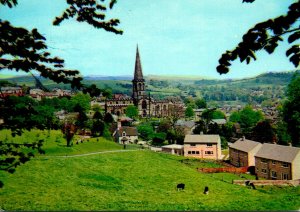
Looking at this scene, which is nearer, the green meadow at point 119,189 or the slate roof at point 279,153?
the green meadow at point 119,189

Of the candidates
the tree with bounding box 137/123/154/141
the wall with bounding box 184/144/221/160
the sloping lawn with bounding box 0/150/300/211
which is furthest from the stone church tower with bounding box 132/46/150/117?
the sloping lawn with bounding box 0/150/300/211

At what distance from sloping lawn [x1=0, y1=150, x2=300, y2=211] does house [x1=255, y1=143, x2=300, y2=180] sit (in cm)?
696

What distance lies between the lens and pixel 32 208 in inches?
879

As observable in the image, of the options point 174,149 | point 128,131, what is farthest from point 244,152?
point 128,131

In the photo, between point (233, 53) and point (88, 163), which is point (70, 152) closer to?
point (88, 163)

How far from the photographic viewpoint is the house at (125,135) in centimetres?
8399

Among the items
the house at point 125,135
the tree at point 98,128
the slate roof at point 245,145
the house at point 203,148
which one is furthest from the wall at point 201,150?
the tree at point 98,128

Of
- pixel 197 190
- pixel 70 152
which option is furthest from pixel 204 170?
pixel 70 152

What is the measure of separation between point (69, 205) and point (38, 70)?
18493 millimetres

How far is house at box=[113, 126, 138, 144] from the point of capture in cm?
8399

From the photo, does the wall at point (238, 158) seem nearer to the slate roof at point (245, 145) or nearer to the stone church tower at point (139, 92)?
the slate roof at point (245, 145)

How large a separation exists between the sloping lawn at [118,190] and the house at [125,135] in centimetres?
3690

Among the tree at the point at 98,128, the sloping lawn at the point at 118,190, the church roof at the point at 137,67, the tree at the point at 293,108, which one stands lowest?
the sloping lawn at the point at 118,190

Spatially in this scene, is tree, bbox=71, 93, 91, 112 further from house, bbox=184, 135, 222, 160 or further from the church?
house, bbox=184, 135, 222, 160
